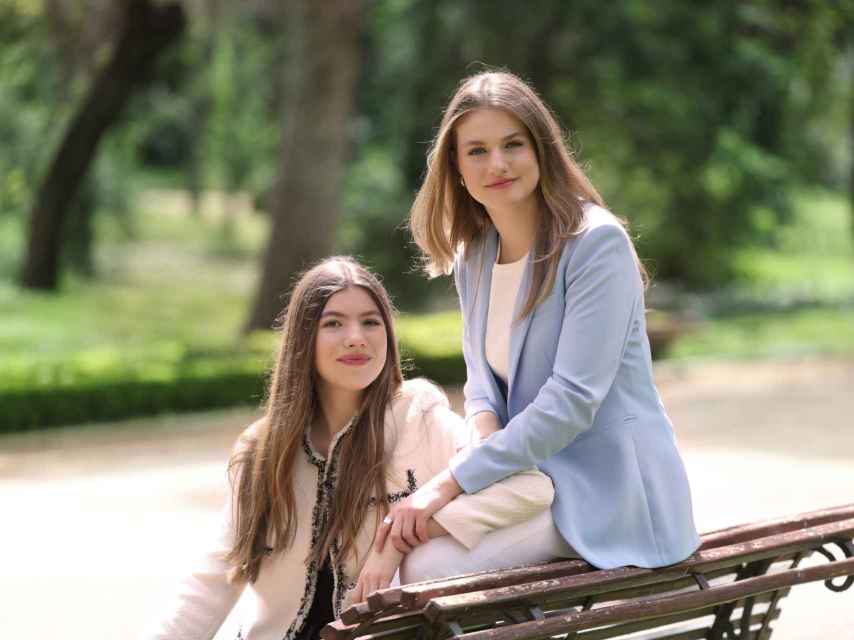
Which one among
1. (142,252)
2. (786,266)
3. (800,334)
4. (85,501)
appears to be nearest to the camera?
(85,501)

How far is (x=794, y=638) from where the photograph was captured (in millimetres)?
4773

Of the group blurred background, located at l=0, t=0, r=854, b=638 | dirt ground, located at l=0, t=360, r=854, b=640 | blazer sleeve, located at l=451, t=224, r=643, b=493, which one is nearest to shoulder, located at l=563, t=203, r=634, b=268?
blazer sleeve, located at l=451, t=224, r=643, b=493

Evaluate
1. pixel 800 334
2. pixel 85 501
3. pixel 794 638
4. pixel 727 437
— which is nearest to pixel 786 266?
pixel 800 334

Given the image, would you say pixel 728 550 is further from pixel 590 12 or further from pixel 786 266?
pixel 786 266

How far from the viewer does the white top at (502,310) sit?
3.06 m

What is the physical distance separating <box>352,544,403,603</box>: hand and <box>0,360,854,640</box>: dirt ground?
826 millimetres

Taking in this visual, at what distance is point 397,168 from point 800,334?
252 inches

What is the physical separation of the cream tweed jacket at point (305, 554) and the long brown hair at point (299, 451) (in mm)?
26

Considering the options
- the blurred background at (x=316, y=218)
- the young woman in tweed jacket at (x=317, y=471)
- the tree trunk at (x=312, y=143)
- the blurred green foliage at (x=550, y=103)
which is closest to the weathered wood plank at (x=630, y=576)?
the young woman in tweed jacket at (x=317, y=471)

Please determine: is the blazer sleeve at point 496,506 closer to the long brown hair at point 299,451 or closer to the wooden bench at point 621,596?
the wooden bench at point 621,596

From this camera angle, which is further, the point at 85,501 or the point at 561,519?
the point at 85,501

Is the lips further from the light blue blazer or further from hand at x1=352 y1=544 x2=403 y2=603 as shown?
hand at x1=352 y1=544 x2=403 y2=603

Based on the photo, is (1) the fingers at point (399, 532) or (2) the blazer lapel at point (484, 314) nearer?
(1) the fingers at point (399, 532)

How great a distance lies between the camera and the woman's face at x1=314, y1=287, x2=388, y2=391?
3105 mm
